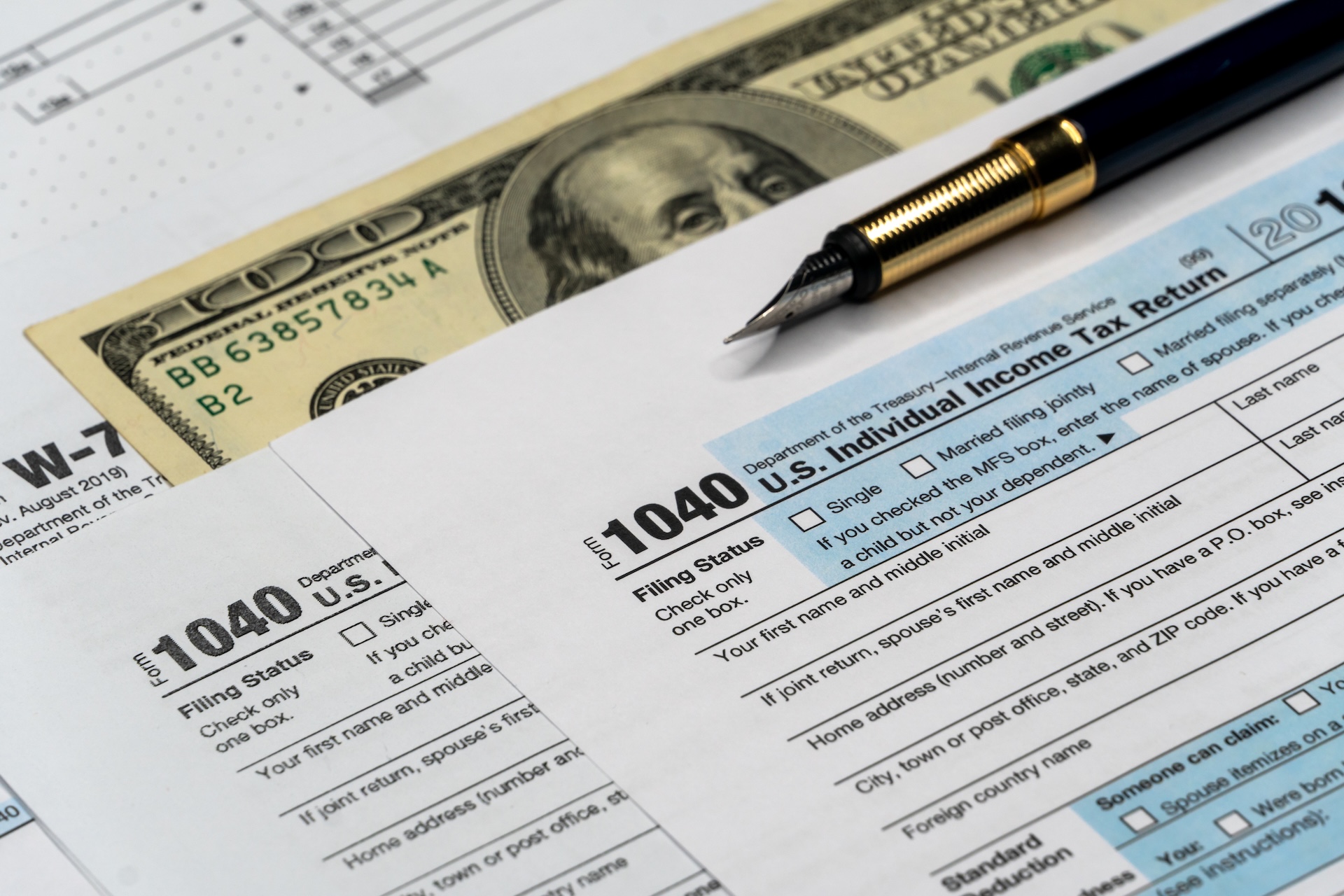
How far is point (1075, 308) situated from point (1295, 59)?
206 millimetres

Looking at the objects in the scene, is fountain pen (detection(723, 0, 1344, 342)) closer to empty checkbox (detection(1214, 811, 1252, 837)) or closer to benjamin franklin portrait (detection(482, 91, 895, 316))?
benjamin franklin portrait (detection(482, 91, 895, 316))

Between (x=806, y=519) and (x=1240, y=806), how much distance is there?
20cm

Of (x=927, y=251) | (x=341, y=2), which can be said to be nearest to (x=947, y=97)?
(x=927, y=251)

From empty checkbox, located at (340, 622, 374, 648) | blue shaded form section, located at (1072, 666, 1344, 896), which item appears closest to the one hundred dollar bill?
empty checkbox, located at (340, 622, 374, 648)

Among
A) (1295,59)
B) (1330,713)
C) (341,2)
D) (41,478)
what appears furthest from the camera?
(341,2)

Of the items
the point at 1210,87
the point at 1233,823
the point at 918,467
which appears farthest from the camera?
the point at 1210,87

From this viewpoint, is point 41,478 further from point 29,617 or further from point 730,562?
point 730,562

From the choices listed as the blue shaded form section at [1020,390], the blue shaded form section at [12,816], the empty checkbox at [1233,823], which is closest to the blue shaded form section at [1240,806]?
the empty checkbox at [1233,823]

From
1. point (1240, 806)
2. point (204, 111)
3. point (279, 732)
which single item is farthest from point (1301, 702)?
point (204, 111)

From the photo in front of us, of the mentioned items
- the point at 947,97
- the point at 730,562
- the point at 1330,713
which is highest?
the point at 947,97

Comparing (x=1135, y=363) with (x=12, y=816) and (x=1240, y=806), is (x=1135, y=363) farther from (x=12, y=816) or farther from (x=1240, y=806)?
(x=12, y=816)

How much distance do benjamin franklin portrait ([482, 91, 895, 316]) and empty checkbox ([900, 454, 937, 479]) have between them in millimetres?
186

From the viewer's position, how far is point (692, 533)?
1.94 feet

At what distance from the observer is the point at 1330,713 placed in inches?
20.5
